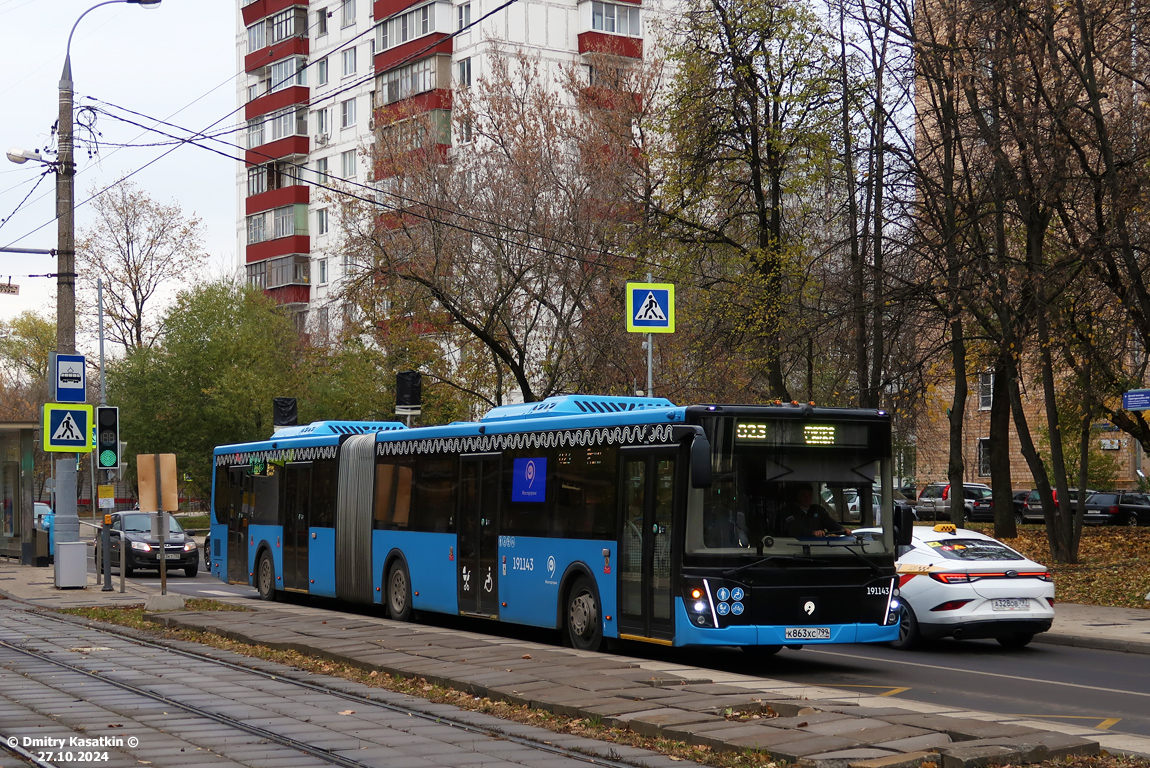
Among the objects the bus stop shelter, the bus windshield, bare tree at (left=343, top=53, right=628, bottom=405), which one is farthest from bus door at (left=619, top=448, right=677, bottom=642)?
the bus stop shelter

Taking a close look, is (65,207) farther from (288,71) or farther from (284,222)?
(288,71)

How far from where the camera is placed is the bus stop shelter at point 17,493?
113 feet

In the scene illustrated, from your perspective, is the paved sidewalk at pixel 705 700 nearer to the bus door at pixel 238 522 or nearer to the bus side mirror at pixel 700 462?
the bus side mirror at pixel 700 462

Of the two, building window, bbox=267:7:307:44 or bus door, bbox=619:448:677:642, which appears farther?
building window, bbox=267:7:307:44

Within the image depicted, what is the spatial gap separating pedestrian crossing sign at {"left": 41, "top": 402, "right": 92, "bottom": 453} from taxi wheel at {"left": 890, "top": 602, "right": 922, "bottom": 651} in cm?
1533

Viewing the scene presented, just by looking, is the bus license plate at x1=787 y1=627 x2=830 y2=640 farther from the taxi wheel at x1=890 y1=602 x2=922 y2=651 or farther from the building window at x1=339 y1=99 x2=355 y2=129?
the building window at x1=339 y1=99 x2=355 y2=129

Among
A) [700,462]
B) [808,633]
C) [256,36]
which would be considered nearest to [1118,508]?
[808,633]

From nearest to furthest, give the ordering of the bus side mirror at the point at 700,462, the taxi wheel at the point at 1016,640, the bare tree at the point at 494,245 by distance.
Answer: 1. the bus side mirror at the point at 700,462
2. the taxi wheel at the point at 1016,640
3. the bare tree at the point at 494,245

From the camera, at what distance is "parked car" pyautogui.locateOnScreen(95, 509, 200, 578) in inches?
1345

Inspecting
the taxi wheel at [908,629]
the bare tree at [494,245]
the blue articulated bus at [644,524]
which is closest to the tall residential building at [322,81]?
the bare tree at [494,245]

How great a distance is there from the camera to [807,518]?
14.2m

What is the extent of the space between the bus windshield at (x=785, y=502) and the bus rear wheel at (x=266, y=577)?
43.6 ft

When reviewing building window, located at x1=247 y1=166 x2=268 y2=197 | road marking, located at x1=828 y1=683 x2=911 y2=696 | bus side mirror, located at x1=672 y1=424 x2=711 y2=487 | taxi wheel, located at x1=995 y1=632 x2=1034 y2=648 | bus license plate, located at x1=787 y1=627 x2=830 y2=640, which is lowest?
taxi wheel, located at x1=995 y1=632 x2=1034 y2=648

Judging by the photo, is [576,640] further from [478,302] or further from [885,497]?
[478,302]
